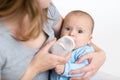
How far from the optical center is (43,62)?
1.12 metres

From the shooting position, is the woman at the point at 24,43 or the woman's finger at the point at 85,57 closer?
the woman at the point at 24,43

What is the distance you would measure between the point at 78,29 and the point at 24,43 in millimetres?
263

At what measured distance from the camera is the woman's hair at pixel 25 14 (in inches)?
42.8

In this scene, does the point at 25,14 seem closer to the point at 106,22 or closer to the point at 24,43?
the point at 24,43

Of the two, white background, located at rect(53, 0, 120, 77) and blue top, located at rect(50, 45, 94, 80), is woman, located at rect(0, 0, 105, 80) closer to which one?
blue top, located at rect(50, 45, 94, 80)

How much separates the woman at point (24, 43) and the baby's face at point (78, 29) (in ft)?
0.37

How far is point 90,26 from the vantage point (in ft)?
4.36

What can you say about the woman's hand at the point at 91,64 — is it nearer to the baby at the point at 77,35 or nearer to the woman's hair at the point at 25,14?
the baby at the point at 77,35

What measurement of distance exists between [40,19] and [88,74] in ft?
1.05

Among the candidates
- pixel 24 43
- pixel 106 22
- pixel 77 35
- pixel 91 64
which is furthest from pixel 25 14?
pixel 106 22

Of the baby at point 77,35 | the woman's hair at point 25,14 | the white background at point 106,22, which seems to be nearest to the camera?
the woman's hair at point 25,14

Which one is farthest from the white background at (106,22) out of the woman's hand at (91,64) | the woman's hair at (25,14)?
the woman's hair at (25,14)

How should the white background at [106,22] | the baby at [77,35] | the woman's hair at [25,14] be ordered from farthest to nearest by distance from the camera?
1. the white background at [106,22]
2. the baby at [77,35]
3. the woman's hair at [25,14]

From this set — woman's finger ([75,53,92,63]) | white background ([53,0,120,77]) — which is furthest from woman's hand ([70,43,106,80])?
white background ([53,0,120,77])
